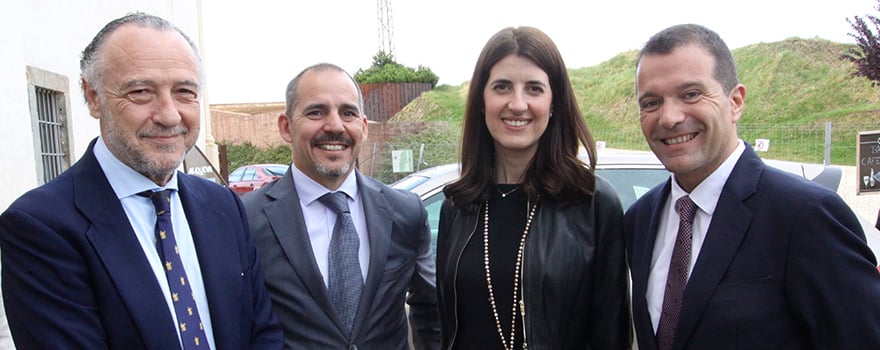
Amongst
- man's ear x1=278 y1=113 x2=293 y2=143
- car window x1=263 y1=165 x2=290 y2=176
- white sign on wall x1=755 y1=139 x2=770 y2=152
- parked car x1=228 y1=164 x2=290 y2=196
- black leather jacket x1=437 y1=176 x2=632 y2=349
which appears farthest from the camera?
car window x1=263 y1=165 x2=290 y2=176

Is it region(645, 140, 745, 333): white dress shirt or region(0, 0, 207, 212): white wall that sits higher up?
region(0, 0, 207, 212): white wall

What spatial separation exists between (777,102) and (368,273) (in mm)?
22821

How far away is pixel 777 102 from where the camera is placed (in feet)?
68.0

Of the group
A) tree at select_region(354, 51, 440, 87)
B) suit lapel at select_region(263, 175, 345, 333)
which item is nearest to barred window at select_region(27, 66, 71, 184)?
suit lapel at select_region(263, 175, 345, 333)

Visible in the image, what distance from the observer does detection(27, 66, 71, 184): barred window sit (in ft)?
19.3

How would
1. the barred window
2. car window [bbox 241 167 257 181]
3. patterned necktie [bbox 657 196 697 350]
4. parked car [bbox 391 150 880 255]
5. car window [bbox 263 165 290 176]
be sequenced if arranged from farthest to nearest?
car window [bbox 263 165 290 176]
car window [bbox 241 167 257 181]
the barred window
parked car [bbox 391 150 880 255]
patterned necktie [bbox 657 196 697 350]

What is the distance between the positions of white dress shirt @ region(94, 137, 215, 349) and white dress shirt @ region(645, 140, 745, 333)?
1.44 m

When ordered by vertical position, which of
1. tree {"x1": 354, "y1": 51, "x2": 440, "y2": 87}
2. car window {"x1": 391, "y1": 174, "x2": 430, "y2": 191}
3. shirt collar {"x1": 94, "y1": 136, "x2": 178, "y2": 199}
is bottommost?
car window {"x1": 391, "y1": 174, "x2": 430, "y2": 191}

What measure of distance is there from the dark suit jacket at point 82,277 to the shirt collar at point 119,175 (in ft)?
0.08

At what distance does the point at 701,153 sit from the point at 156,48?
1736 millimetres

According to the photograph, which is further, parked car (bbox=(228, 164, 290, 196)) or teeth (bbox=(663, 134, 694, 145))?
parked car (bbox=(228, 164, 290, 196))

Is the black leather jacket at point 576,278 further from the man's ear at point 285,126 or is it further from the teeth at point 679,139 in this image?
the man's ear at point 285,126

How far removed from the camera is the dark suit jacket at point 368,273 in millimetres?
2049

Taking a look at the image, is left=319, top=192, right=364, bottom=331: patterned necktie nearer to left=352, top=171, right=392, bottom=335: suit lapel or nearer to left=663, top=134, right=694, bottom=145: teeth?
left=352, top=171, right=392, bottom=335: suit lapel
